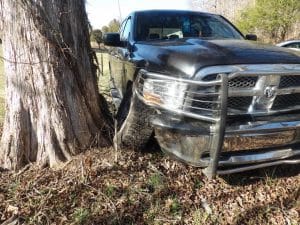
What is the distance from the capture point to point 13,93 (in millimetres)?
3590

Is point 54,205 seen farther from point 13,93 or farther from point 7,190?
point 13,93

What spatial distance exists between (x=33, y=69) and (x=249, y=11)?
20.5m

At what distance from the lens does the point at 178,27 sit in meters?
5.16

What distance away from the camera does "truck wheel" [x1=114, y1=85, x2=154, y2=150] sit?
353 centimetres

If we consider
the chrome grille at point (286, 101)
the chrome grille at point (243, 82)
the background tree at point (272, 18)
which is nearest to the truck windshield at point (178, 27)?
the chrome grille at point (286, 101)

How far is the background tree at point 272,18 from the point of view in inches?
816

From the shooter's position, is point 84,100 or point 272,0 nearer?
point 84,100

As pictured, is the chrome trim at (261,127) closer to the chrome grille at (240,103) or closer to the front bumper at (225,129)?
the front bumper at (225,129)

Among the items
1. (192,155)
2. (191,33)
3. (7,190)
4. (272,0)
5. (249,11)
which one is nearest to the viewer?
(192,155)

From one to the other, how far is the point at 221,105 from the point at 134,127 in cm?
113

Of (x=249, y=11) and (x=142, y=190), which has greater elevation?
(x=249, y=11)

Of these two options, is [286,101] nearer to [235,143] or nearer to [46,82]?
[235,143]

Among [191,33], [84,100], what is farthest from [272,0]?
[84,100]

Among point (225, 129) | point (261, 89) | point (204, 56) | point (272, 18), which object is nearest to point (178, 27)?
point (204, 56)
